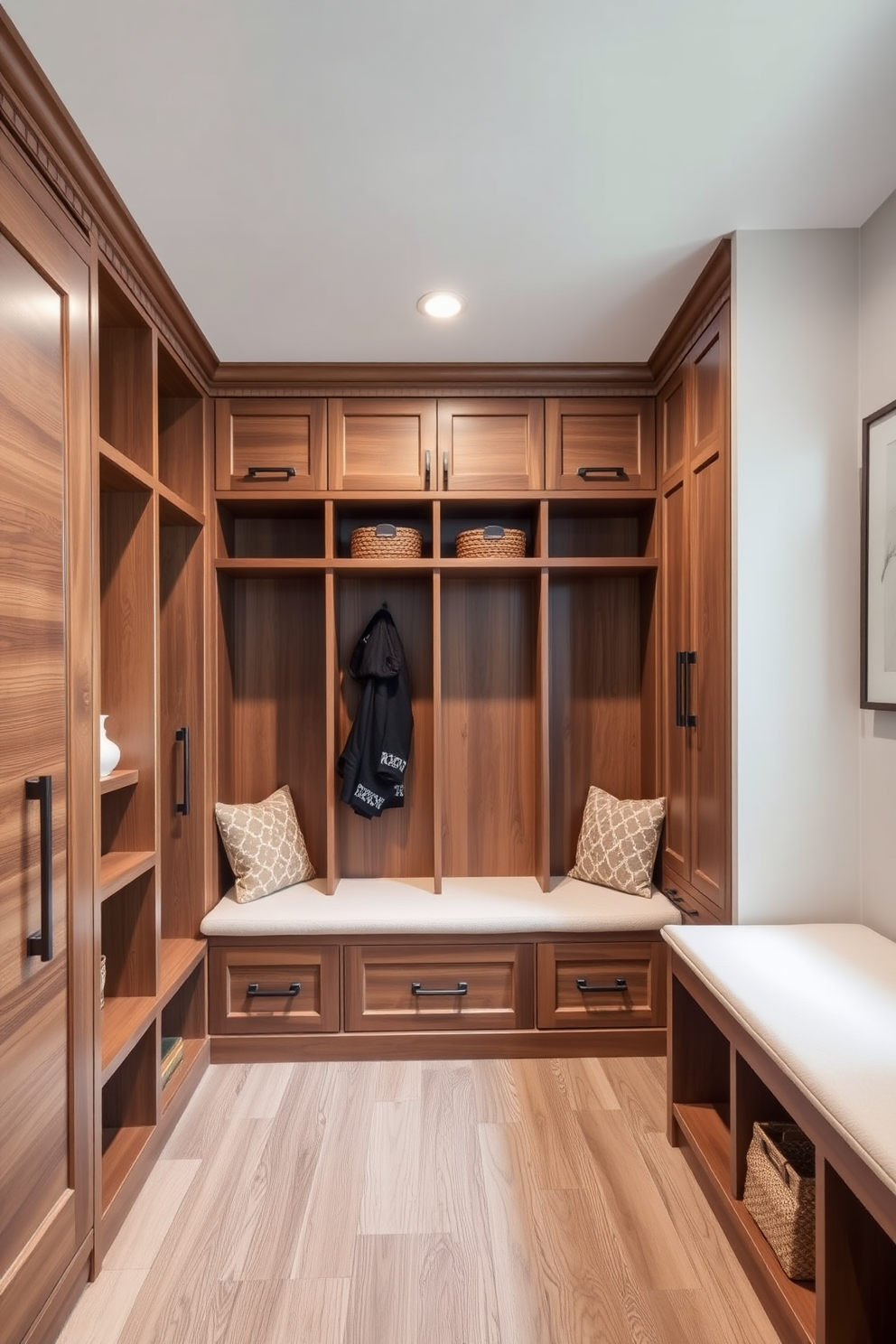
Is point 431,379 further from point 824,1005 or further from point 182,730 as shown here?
point 824,1005

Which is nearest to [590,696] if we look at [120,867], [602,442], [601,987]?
[602,442]

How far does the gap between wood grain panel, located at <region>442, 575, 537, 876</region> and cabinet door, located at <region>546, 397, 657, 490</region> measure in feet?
1.72

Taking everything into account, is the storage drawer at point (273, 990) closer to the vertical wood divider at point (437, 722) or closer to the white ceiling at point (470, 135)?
the vertical wood divider at point (437, 722)

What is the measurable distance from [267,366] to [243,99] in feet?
4.42

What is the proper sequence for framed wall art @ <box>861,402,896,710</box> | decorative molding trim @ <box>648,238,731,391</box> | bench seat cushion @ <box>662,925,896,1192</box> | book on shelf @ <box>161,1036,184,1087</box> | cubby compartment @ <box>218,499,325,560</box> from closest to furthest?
bench seat cushion @ <box>662,925,896,1192</box>, framed wall art @ <box>861,402,896,710</box>, decorative molding trim @ <box>648,238,731,391</box>, book on shelf @ <box>161,1036,184,1087</box>, cubby compartment @ <box>218,499,325,560</box>

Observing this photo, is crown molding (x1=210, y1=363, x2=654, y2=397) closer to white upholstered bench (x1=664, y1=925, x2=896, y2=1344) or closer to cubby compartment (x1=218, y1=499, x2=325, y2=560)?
cubby compartment (x1=218, y1=499, x2=325, y2=560)

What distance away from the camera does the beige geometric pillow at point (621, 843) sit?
9.33 feet

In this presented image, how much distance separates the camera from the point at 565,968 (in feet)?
8.96

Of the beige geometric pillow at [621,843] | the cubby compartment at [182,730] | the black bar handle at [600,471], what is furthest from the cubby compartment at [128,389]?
the beige geometric pillow at [621,843]

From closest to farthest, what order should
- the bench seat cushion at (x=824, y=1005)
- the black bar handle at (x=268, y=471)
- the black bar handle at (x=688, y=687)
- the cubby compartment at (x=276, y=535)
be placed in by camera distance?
the bench seat cushion at (x=824, y=1005) < the black bar handle at (x=688, y=687) < the black bar handle at (x=268, y=471) < the cubby compartment at (x=276, y=535)

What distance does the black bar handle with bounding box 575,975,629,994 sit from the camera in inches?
107

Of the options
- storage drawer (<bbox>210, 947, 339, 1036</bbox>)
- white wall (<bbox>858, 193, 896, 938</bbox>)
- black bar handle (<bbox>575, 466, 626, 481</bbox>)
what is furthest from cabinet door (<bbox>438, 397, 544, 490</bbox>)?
storage drawer (<bbox>210, 947, 339, 1036</bbox>)

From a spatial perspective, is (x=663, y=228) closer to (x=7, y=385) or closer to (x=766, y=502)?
(x=766, y=502)

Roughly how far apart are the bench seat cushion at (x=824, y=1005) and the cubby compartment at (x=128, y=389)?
2073 mm
